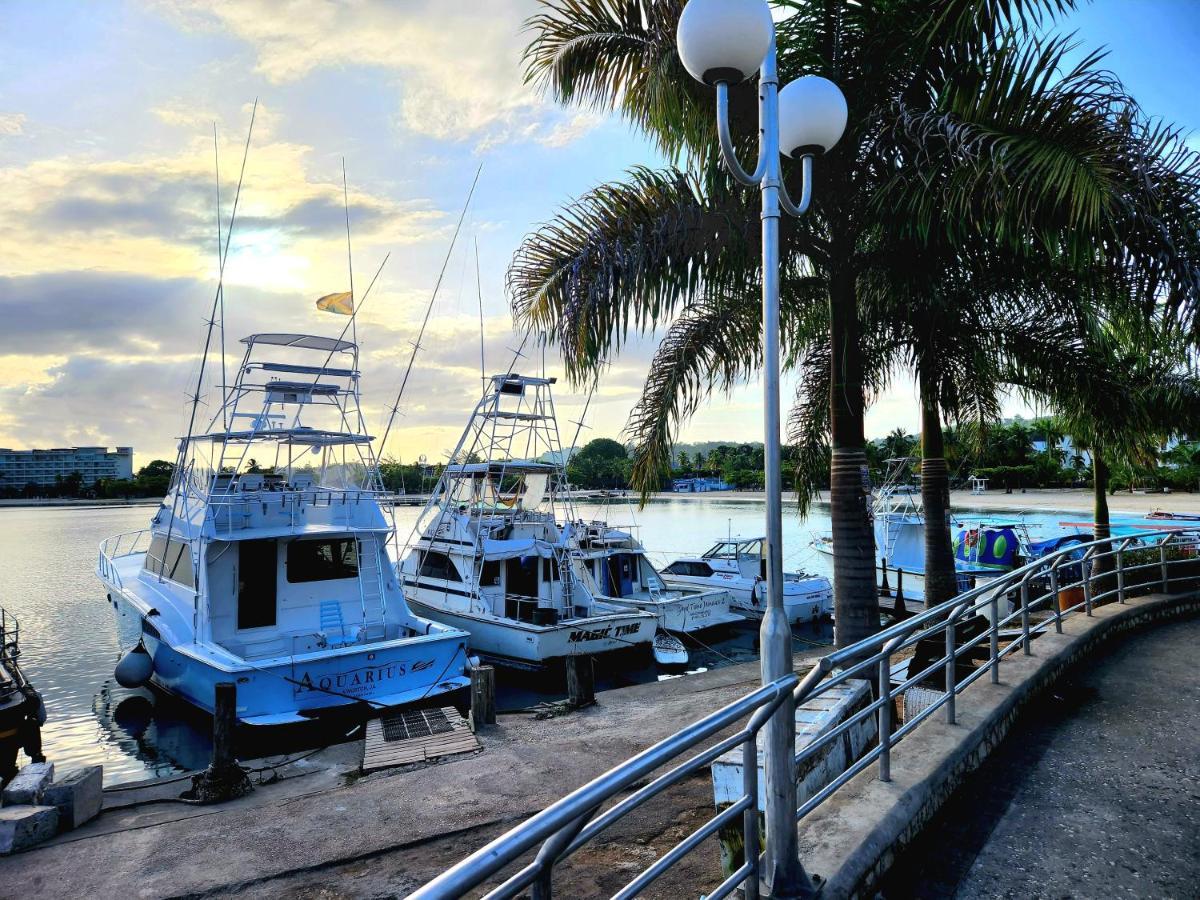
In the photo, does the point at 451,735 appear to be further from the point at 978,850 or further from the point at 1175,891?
the point at 1175,891

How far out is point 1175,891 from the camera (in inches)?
136

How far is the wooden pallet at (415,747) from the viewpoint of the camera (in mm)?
8633

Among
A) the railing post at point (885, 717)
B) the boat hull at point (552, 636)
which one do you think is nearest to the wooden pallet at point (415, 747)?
the boat hull at point (552, 636)

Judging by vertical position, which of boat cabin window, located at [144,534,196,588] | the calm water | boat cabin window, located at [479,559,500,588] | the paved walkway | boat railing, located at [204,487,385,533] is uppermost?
boat railing, located at [204,487,385,533]

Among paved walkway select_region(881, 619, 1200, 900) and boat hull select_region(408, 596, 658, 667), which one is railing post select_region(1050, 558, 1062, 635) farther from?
boat hull select_region(408, 596, 658, 667)

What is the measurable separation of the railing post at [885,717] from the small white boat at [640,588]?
14249 mm

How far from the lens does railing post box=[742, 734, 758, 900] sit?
2764 millimetres

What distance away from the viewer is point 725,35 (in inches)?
137

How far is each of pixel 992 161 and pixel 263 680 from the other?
1159cm

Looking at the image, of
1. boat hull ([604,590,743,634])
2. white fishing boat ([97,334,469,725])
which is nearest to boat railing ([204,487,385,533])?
white fishing boat ([97,334,469,725])

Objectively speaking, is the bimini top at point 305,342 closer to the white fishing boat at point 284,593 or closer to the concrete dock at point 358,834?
the white fishing boat at point 284,593

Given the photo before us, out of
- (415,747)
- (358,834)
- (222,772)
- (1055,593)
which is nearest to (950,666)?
(1055,593)

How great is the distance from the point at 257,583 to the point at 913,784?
484 inches

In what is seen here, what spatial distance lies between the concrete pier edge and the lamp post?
415 millimetres
